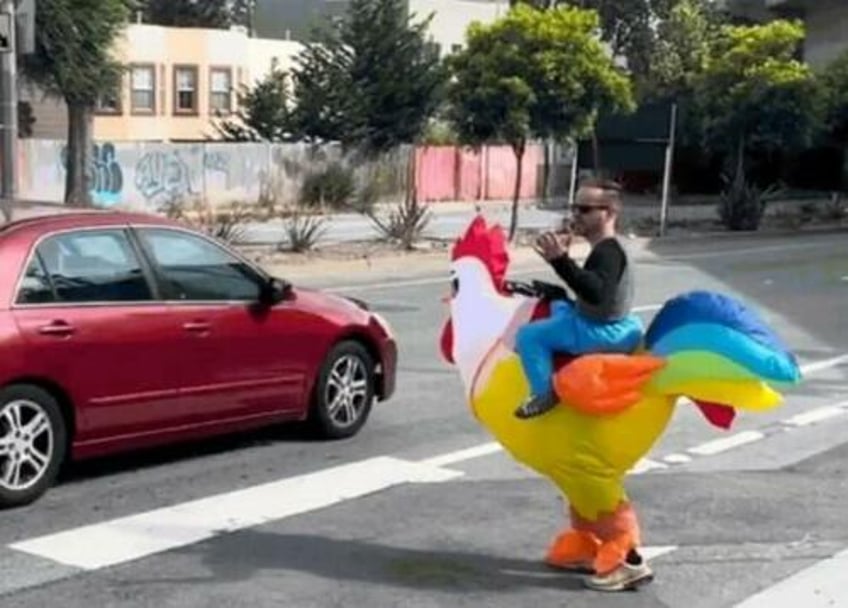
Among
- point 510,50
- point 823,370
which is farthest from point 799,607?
point 510,50

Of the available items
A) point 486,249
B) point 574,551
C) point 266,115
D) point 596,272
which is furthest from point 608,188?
point 266,115

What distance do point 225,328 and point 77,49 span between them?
1673cm

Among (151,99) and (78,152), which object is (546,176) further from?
(78,152)

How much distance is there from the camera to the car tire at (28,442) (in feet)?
23.0

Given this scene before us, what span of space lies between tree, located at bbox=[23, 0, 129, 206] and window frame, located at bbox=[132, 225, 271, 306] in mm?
14679

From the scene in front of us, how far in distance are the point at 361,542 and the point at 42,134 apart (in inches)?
1626

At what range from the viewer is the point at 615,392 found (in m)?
5.88

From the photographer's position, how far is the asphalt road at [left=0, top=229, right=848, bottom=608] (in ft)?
19.9

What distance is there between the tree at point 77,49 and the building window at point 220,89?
2343cm

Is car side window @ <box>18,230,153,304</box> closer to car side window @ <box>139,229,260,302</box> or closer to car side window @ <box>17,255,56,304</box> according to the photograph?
car side window @ <box>17,255,56,304</box>

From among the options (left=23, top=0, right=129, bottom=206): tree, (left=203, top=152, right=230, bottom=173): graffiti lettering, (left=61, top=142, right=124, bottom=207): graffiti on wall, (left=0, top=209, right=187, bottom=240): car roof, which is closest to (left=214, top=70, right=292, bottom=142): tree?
(left=203, top=152, right=230, bottom=173): graffiti lettering

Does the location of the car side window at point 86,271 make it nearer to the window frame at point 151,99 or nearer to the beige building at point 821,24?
→ the window frame at point 151,99

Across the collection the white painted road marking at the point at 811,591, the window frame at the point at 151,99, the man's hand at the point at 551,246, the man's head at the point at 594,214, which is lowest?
the white painted road marking at the point at 811,591

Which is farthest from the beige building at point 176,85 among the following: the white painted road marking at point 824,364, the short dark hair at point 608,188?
the short dark hair at point 608,188
